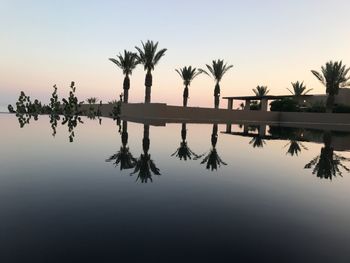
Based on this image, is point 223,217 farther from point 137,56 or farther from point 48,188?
point 137,56

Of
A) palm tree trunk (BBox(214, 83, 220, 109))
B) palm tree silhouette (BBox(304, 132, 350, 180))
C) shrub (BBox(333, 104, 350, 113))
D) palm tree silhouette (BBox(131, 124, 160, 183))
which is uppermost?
palm tree trunk (BBox(214, 83, 220, 109))

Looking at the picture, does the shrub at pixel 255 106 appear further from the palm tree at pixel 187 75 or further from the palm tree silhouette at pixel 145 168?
the palm tree silhouette at pixel 145 168

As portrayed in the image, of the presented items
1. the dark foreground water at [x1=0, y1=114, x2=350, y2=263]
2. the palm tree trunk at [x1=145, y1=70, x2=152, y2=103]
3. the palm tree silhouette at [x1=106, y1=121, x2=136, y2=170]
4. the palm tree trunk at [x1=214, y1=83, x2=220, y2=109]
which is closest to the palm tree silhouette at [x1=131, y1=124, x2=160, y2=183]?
the dark foreground water at [x1=0, y1=114, x2=350, y2=263]

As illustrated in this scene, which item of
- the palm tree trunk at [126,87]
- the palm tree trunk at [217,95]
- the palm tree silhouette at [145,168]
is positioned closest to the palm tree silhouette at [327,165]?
the palm tree silhouette at [145,168]

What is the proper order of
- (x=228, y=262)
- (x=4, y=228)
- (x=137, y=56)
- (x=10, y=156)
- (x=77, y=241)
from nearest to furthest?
(x=228, y=262)
(x=77, y=241)
(x=4, y=228)
(x=10, y=156)
(x=137, y=56)

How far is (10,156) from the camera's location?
9086 millimetres

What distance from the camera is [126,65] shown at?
151 ft

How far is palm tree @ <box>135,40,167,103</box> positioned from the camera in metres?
42.9

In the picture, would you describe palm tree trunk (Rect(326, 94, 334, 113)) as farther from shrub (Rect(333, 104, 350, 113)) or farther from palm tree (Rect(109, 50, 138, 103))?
palm tree (Rect(109, 50, 138, 103))

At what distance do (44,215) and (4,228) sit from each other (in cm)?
59

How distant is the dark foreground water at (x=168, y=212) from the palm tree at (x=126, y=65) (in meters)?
38.1

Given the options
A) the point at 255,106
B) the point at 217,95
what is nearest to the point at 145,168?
the point at 217,95

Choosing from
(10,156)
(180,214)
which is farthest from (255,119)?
(180,214)

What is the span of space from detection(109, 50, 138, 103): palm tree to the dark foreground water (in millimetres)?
38072
